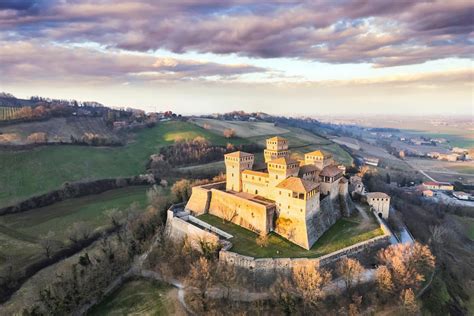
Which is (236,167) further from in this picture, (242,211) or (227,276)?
(227,276)

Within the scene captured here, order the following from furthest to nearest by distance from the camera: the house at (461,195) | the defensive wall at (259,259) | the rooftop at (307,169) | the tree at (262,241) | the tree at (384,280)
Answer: the house at (461,195) < the rooftop at (307,169) < the tree at (262,241) < the defensive wall at (259,259) < the tree at (384,280)

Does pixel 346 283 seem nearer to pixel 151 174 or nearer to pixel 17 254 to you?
pixel 17 254

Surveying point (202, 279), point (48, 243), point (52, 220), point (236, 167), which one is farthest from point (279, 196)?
point (52, 220)

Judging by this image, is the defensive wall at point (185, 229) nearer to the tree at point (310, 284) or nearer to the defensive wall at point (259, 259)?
the defensive wall at point (259, 259)

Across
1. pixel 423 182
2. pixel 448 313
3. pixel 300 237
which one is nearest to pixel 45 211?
pixel 300 237

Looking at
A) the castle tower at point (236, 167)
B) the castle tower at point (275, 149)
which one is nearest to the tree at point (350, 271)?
the castle tower at point (275, 149)

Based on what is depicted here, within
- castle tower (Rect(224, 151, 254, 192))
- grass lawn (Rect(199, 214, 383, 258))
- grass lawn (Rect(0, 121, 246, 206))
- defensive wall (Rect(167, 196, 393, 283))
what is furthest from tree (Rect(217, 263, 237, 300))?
grass lawn (Rect(0, 121, 246, 206))
